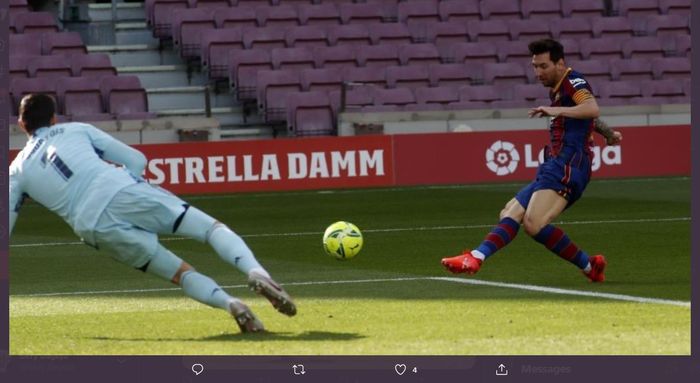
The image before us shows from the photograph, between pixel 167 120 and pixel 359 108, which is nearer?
pixel 167 120

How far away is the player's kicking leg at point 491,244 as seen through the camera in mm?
11203

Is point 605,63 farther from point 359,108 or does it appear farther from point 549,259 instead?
point 549,259

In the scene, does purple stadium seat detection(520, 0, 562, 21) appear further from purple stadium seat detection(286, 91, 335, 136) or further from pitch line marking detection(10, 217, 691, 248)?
pitch line marking detection(10, 217, 691, 248)

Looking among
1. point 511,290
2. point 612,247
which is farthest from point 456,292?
point 612,247

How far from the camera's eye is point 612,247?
49.2 ft

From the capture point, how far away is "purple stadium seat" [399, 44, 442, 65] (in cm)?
2930

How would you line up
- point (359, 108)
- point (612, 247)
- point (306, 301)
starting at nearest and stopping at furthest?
point (306, 301) < point (612, 247) < point (359, 108)

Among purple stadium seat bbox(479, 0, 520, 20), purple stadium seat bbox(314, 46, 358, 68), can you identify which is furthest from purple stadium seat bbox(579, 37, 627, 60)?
purple stadium seat bbox(314, 46, 358, 68)

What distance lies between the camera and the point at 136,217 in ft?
30.0

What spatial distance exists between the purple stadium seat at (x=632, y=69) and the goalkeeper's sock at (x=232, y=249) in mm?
21924

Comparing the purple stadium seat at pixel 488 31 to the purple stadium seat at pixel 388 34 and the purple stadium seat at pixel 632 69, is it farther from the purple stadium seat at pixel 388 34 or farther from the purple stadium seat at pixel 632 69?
the purple stadium seat at pixel 632 69

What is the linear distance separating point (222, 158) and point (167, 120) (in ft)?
4.54

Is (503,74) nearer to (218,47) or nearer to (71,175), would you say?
(218,47)

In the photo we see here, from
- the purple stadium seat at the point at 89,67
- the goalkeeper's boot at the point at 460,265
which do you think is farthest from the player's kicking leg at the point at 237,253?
the purple stadium seat at the point at 89,67
